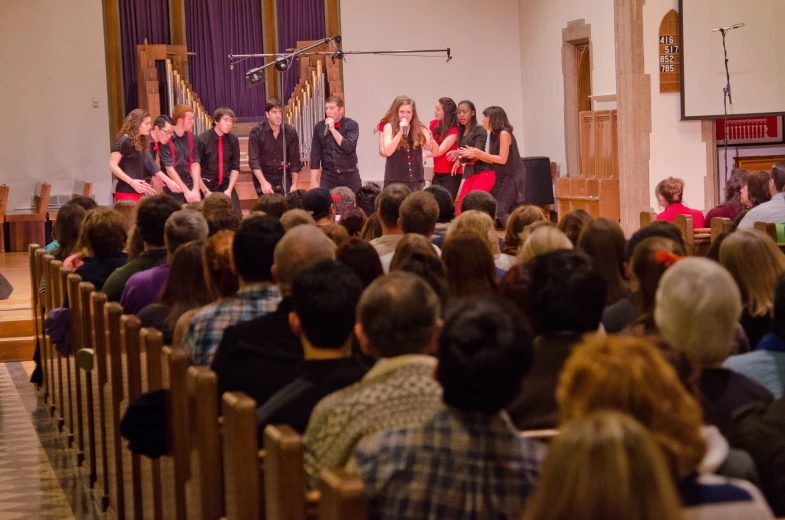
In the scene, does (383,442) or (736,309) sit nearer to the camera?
(383,442)

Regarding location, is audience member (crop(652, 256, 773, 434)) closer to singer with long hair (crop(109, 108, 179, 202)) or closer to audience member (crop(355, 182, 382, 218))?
audience member (crop(355, 182, 382, 218))

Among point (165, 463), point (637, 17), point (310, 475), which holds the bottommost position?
point (165, 463)

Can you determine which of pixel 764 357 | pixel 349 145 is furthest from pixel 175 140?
pixel 764 357

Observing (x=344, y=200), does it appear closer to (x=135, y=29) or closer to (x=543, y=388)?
(x=543, y=388)

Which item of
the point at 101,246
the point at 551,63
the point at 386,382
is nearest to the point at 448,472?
the point at 386,382

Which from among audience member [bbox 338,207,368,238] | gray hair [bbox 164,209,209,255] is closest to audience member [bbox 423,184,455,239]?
audience member [bbox 338,207,368,238]

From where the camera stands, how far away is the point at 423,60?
13.4 meters

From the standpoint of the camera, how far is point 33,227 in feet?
37.2

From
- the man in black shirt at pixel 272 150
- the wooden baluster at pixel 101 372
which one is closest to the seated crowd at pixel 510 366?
the wooden baluster at pixel 101 372

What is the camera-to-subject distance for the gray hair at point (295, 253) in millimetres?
2943

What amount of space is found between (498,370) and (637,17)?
8732 millimetres

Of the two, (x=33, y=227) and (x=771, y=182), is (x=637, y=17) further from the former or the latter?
(x=33, y=227)

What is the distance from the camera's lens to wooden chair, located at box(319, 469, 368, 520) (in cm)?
157

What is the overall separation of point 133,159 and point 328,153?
5.69 ft
